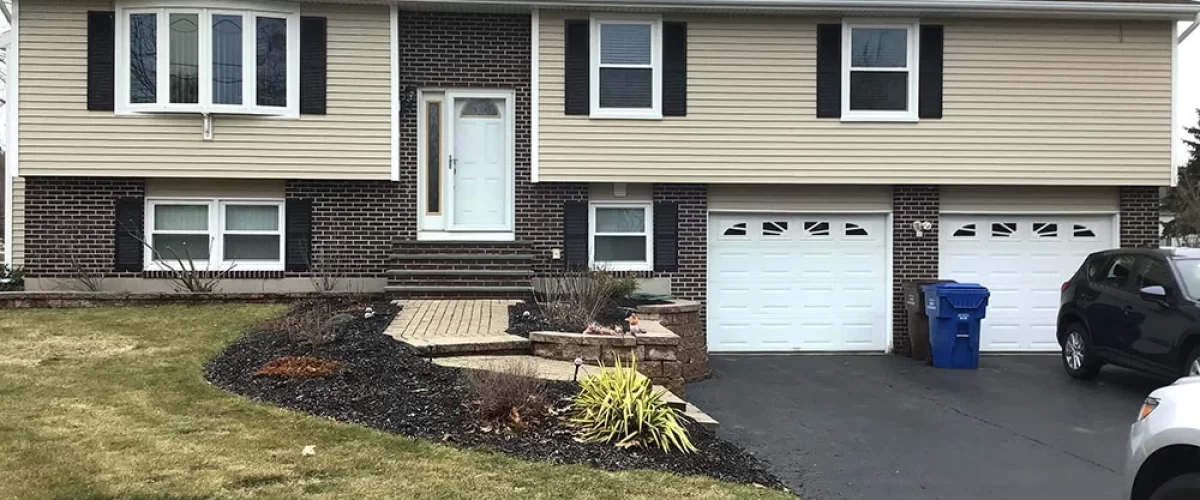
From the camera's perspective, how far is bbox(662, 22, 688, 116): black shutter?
11.9 m

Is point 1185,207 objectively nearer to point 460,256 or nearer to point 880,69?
point 880,69

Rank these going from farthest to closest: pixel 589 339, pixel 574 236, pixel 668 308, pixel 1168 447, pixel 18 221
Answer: pixel 574 236 < pixel 18 221 < pixel 668 308 < pixel 589 339 < pixel 1168 447

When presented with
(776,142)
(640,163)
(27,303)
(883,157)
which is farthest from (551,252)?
(27,303)

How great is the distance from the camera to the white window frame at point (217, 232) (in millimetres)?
11711

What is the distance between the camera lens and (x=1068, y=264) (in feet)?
42.1

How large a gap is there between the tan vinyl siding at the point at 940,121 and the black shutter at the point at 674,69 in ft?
0.37

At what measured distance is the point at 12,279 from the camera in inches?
455

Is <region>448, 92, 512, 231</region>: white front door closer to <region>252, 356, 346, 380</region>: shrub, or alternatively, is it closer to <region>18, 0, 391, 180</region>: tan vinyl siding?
<region>18, 0, 391, 180</region>: tan vinyl siding

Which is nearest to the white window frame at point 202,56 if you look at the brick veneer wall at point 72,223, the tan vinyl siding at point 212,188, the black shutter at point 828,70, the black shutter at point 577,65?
the tan vinyl siding at point 212,188

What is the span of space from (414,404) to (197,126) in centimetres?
721

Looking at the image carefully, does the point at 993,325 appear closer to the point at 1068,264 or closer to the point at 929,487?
the point at 1068,264

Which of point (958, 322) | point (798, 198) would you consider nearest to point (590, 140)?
point (798, 198)

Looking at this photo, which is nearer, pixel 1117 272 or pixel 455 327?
pixel 455 327

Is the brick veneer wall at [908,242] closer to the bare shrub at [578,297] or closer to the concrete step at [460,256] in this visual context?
the bare shrub at [578,297]
